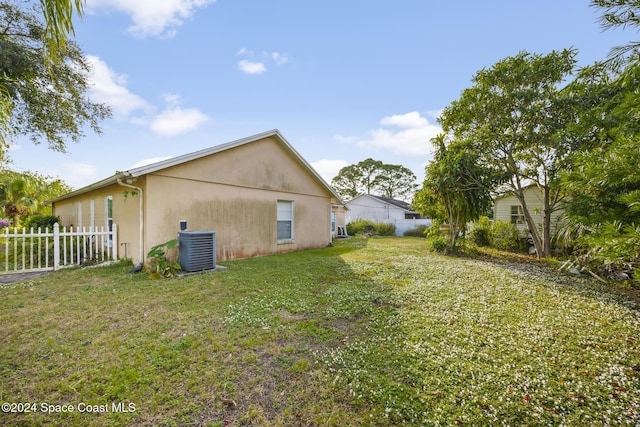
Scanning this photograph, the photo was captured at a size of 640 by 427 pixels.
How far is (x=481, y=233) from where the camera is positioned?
43.9 feet

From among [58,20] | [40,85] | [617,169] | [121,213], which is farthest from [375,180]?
[58,20]

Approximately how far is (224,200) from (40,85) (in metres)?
7.78

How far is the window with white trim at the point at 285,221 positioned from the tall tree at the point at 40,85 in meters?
7.90

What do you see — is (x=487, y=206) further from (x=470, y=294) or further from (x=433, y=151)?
(x=470, y=294)

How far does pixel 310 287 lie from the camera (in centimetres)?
545

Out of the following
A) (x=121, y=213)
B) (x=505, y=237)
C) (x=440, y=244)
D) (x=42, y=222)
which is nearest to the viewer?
(x=121, y=213)

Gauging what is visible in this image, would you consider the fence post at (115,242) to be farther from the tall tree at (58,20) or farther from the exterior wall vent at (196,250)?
the tall tree at (58,20)

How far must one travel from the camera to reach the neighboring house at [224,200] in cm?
681

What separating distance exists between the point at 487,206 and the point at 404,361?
969cm

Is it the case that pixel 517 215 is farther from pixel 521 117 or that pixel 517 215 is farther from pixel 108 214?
pixel 108 214

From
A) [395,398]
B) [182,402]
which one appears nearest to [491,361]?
[395,398]

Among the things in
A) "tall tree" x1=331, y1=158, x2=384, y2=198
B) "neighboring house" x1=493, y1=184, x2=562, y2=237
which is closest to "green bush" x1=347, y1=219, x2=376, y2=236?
"neighboring house" x1=493, y1=184, x2=562, y2=237

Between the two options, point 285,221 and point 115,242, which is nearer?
point 115,242

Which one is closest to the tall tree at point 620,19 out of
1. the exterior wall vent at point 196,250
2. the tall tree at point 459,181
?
the exterior wall vent at point 196,250
